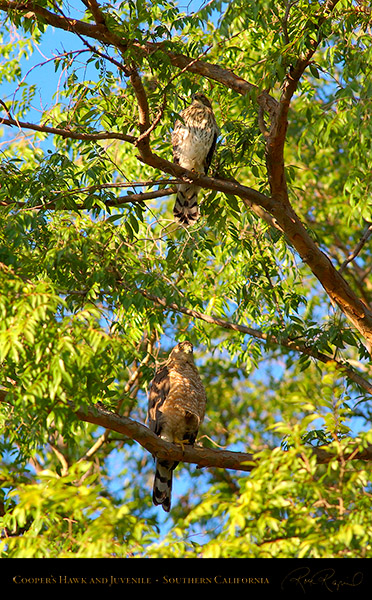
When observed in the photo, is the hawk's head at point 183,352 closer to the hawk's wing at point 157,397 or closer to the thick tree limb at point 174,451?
the hawk's wing at point 157,397

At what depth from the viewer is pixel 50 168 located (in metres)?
4.84

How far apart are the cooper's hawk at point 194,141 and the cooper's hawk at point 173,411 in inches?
57.5

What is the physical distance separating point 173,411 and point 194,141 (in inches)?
108

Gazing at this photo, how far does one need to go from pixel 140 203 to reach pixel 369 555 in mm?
3233

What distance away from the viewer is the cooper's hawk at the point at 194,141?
6516 mm

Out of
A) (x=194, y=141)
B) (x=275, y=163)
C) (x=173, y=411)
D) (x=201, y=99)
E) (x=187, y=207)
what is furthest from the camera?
(x=201, y=99)

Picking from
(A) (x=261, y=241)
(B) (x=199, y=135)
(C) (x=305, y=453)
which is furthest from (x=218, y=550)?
(B) (x=199, y=135)

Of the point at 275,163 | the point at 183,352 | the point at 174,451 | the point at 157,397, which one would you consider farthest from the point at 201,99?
the point at 174,451

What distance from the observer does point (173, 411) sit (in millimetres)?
5797

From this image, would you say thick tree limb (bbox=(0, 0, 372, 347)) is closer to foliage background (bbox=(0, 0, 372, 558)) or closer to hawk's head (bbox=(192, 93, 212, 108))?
foliage background (bbox=(0, 0, 372, 558))

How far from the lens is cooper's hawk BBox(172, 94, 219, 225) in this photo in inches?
257

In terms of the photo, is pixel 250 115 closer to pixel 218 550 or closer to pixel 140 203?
pixel 140 203

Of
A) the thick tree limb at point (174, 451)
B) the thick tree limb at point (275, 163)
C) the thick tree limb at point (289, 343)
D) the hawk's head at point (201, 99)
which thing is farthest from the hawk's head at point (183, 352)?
the hawk's head at point (201, 99)

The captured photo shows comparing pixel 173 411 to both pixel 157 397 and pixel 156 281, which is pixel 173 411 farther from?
pixel 156 281
